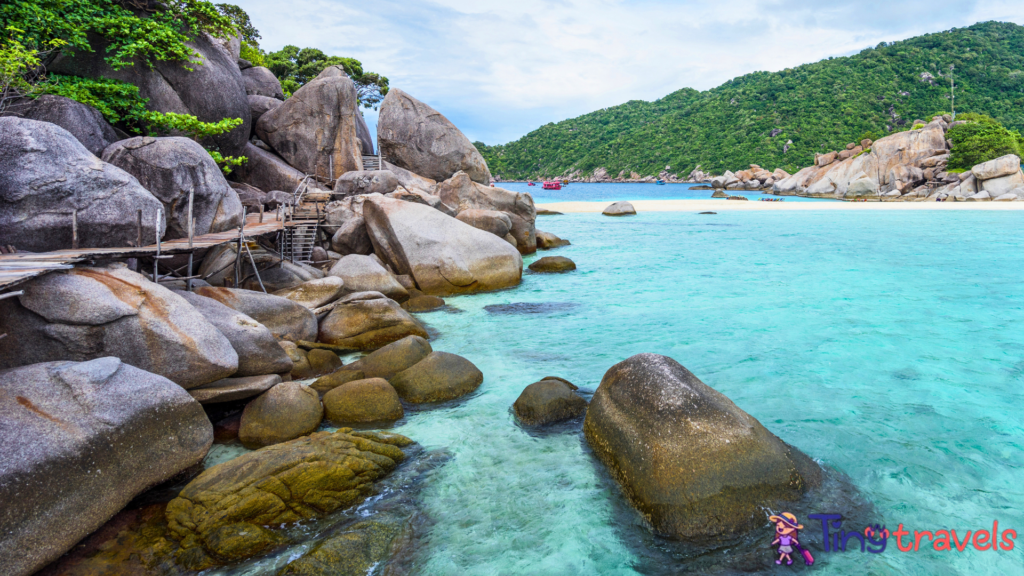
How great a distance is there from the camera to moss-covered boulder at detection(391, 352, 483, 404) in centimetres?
675

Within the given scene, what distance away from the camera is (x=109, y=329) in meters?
5.35

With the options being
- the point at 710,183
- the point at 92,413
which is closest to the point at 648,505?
the point at 92,413

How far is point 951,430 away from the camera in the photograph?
616cm

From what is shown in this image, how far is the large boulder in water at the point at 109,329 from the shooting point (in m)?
5.16

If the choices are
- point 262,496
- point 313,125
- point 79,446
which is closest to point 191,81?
point 313,125

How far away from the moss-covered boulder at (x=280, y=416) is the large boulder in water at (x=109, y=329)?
0.50 m

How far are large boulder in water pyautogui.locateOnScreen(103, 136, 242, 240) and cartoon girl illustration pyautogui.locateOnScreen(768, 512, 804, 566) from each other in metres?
10.4

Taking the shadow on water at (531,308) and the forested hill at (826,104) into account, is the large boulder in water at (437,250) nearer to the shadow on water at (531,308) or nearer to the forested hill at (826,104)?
the shadow on water at (531,308)

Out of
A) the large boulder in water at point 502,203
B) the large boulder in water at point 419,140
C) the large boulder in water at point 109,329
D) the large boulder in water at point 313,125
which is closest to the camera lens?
the large boulder in water at point 109,329

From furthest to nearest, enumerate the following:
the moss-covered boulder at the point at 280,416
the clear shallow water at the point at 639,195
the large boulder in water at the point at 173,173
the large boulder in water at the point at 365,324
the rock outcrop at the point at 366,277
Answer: the clear shallow water at the point at 639,195 < the rock outcrop at the point at 366,277 < the large boulder in water at the point at 173,173 < the large boulder in water at the point at 365,324 < the moss-covered boulder at the point at 280,416

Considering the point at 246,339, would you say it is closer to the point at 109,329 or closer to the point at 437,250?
the point at 109,329

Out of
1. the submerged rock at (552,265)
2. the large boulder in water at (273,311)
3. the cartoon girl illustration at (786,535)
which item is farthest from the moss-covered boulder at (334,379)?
the submerged rock at (552,265)

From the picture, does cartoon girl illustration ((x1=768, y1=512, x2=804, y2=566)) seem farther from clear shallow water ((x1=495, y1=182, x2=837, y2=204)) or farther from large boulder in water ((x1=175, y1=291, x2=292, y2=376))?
clear shallow water ((x1=495, y1=182, x2=837, y2=204))

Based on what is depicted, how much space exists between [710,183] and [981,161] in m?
35.0
